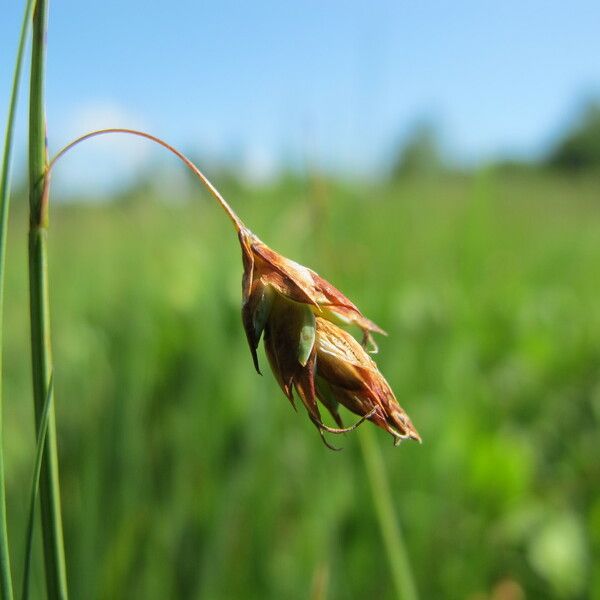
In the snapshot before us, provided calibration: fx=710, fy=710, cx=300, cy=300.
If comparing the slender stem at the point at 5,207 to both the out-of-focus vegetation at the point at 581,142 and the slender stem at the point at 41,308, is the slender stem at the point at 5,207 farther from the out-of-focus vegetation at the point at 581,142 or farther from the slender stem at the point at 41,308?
the out-of-focus vegetation at the point at 581,142

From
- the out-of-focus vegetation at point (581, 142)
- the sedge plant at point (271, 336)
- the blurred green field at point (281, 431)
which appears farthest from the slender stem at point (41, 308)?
the out-of-focus vegetation at point (581, 142)

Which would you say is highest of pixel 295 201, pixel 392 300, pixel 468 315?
pixel 295 201

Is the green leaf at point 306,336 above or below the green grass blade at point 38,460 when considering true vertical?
above

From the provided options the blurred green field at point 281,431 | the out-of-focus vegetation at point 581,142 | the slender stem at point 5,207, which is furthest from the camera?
the out-of-focus vegetation at point 581,142

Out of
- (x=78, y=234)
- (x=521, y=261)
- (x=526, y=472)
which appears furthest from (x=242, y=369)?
(x=521, y=261)

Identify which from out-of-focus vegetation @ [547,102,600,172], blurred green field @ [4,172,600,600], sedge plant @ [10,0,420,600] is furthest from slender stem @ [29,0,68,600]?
out-of-focus vegetation @ [547,102,600,172]

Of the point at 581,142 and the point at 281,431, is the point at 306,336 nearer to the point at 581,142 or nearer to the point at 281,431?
the point at 281,431

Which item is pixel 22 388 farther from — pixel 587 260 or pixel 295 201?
pixel 587 260
